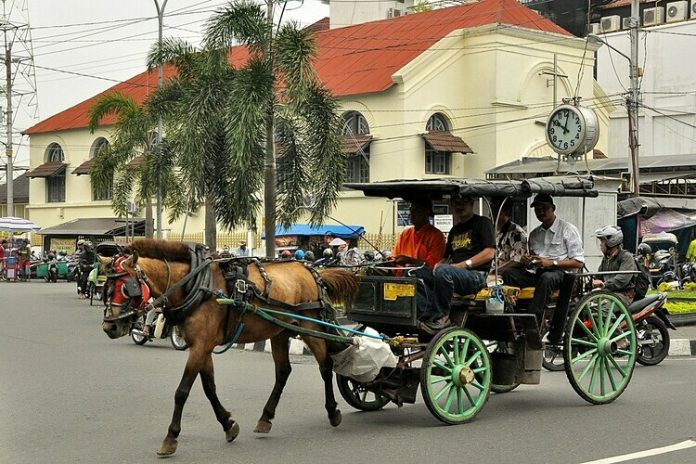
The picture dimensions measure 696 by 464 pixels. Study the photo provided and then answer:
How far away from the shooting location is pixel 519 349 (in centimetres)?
927

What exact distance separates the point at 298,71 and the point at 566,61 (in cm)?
2691

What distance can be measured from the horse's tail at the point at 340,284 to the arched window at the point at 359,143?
3089 cm

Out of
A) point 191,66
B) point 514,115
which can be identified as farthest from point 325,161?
point 514,115

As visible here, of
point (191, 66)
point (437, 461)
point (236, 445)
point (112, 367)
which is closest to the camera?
point (437, 461)

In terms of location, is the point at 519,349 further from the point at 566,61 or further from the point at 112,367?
the point at 566,61

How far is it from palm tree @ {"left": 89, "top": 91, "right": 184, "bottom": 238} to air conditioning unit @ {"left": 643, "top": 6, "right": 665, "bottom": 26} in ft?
111

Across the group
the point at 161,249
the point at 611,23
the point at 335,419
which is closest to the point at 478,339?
the point at 335,419

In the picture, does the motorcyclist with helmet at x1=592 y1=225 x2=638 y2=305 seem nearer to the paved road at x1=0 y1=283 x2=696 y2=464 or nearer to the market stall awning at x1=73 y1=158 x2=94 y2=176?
the paved road at x1=0 y1=283 x2=696 y2=464

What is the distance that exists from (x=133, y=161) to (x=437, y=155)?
570 inches

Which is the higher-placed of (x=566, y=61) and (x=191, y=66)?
(x=566, y=61)

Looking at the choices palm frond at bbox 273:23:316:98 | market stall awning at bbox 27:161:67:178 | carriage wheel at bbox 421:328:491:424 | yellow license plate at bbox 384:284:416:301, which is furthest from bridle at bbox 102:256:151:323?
market stall awning at bbox 27:161:67:178

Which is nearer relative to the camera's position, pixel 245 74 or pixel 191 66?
pixel 245 74

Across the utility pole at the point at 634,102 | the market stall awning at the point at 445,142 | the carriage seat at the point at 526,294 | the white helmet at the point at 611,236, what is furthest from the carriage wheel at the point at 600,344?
the market stall awning at the point at 445,142

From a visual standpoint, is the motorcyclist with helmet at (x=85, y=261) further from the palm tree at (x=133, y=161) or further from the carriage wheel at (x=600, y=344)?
the carriage wheel at (x=600, y=344)
